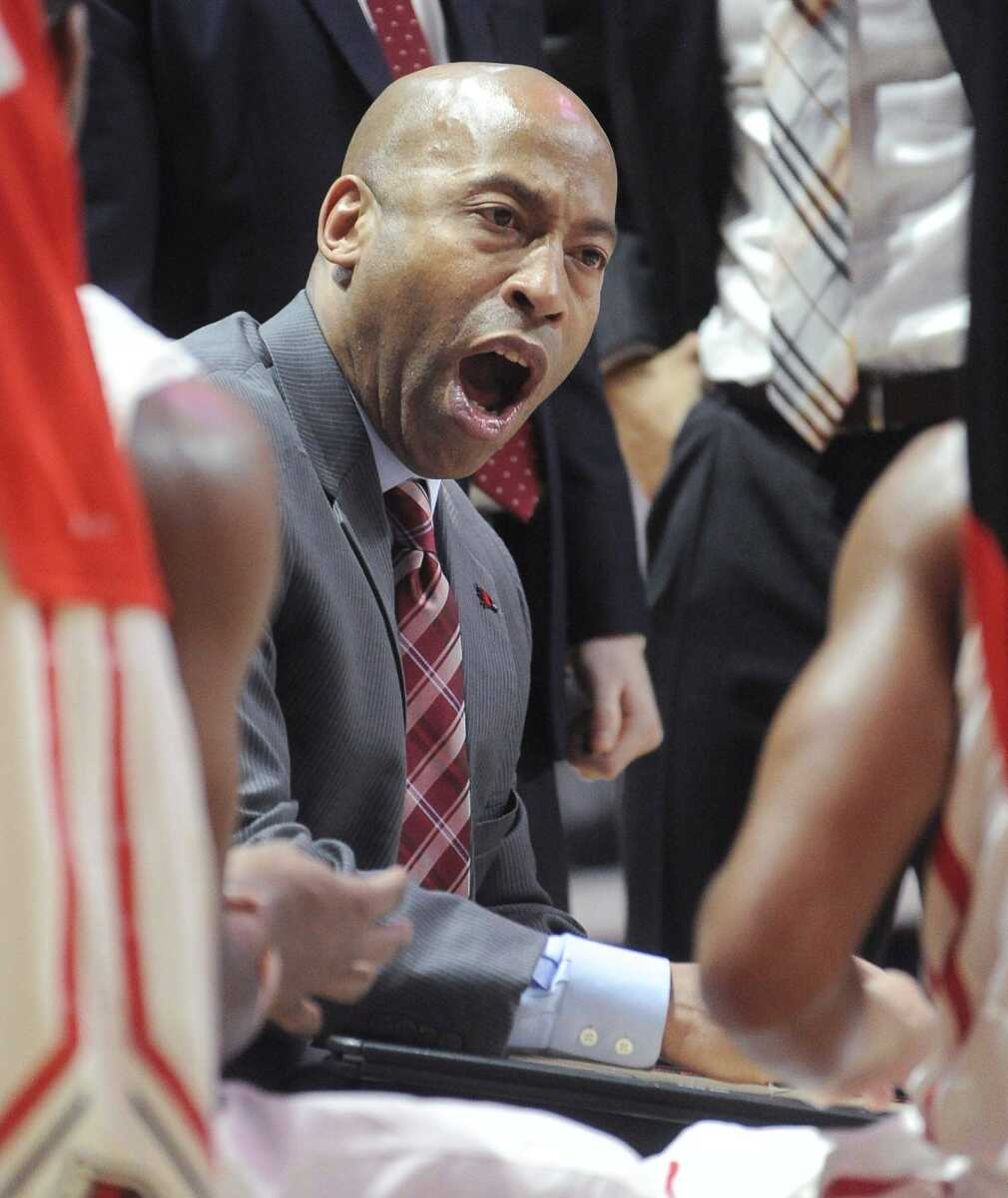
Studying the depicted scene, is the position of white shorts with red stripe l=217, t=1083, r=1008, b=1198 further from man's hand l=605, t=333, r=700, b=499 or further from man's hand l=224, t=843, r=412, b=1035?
man's hand l=605, t=333, r=700, b=499

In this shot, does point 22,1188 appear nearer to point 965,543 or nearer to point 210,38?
point 965,543

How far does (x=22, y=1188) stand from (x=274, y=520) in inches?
12.7

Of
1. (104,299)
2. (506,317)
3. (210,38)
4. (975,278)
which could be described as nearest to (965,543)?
(975,278)

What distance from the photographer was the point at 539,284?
7.04 ft

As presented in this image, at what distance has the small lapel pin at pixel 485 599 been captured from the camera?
2248 millimetres

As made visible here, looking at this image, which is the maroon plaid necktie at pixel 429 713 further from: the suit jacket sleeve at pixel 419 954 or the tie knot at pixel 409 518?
the suit jacket sleeve at pixel 419 954

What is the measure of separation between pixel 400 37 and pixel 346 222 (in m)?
0.39

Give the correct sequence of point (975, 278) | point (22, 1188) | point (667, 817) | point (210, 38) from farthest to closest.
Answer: point (667, 817) → point (210, 38) → point (975, 278) → point (22, 1188)

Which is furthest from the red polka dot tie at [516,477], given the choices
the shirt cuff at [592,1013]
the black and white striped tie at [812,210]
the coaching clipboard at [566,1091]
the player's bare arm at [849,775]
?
the player's bare arm at [849,775]

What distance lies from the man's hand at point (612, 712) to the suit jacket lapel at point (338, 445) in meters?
0.55

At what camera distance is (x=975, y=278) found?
3.35ft

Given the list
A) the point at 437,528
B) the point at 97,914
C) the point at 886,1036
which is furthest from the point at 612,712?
the point at 97,914

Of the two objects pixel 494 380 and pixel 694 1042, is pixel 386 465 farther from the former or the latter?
pixel 694 1042

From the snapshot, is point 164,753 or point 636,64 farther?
point 636,64
